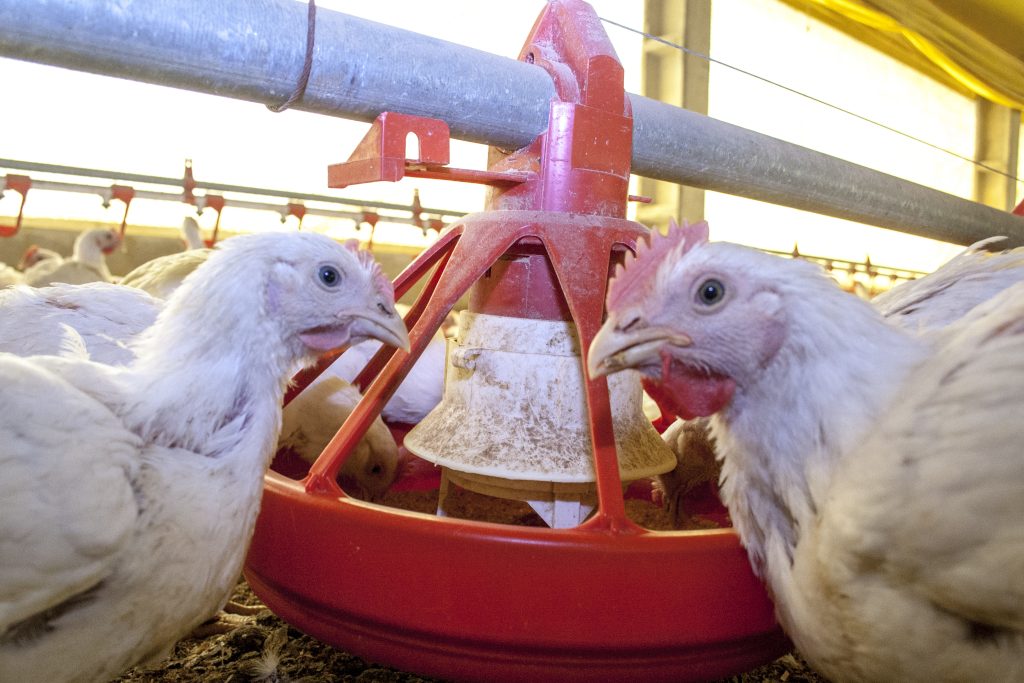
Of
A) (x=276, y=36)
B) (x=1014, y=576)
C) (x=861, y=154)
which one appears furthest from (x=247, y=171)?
(x=861, y=154)

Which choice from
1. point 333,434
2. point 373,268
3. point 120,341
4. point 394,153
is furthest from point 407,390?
point 394,153

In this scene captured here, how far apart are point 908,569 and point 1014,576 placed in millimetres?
117

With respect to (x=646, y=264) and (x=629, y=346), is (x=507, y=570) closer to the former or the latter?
(x=629, y=346)

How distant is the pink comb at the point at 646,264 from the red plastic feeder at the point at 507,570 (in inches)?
6.9

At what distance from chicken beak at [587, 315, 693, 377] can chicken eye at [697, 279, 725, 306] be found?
0.07 m

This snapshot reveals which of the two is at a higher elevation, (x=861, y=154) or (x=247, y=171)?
(x=861, y=154)

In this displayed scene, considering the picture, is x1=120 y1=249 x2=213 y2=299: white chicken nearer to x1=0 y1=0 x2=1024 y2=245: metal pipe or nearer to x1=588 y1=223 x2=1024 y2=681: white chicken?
x1=0 y1=0 x2=1024 y2=245: metal pipe

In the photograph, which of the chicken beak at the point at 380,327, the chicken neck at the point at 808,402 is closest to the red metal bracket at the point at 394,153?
the chicken beak at the point at 380,327

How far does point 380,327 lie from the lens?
4.24ft

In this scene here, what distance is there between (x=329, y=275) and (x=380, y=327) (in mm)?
134

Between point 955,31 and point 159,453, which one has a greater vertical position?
point 955,31

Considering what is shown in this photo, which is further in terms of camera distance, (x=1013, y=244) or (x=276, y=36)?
(x=1013, y=244)

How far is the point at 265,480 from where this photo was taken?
1.30 m

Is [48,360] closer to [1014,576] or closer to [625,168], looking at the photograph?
[625,168]
